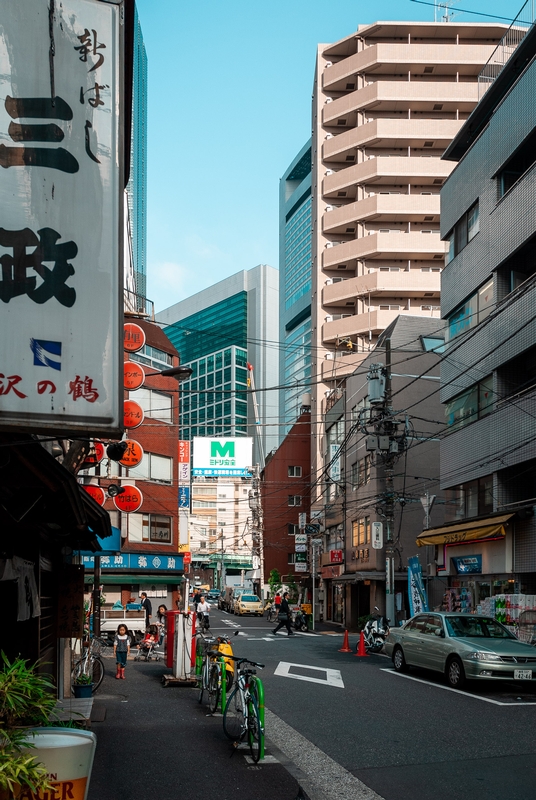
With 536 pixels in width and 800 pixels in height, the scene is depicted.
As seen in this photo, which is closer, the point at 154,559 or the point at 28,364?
the point at 28,364

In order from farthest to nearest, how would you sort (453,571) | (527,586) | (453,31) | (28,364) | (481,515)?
1. (453,31)
2. (453,571)
3. (481,515)
4. (527,586)
5. (28,364)

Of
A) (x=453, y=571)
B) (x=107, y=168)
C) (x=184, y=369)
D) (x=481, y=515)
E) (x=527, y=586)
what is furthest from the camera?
(x=453, y=571)

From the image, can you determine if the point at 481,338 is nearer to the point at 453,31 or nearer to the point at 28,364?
the point at 28,364

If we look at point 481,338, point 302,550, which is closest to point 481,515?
point 481,338

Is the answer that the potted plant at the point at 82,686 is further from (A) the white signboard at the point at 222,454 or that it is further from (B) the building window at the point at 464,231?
(A) the white signboard at the point at 222,454

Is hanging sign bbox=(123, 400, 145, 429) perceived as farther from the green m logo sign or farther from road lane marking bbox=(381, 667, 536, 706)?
the green m logo sign

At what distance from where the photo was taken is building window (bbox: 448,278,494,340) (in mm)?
28922

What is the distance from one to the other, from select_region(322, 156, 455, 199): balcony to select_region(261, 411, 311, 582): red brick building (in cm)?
2261

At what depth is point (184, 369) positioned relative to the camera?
872 inches

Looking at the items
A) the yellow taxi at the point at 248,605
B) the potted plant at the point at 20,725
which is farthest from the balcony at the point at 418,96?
the potted plant at the point at 20,725

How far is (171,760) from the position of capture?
1038 centimetres

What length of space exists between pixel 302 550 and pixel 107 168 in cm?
5418

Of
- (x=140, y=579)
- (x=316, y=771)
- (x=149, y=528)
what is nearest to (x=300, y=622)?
(x=140, y=579)

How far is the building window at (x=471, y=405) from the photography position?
28.7 meters
